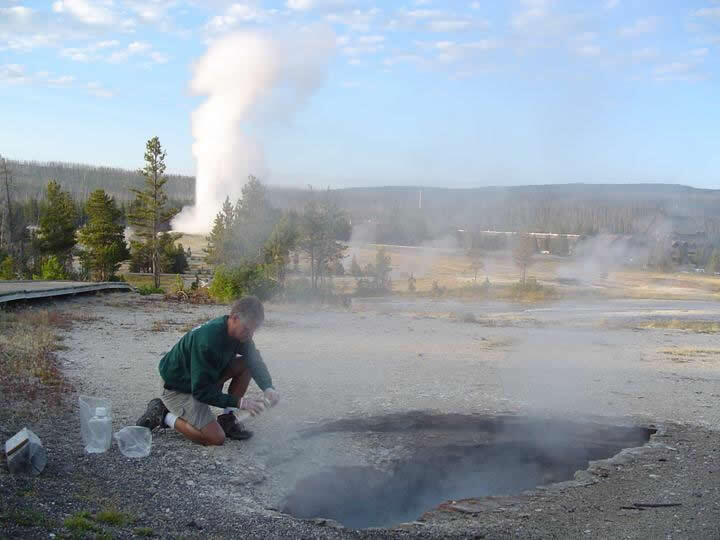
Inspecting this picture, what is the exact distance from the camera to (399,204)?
33719 mm

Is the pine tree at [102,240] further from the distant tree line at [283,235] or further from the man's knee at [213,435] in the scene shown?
the man's knee at [213,435]

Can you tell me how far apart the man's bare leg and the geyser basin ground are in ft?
2.12

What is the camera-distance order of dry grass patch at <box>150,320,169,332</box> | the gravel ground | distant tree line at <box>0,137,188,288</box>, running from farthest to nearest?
distant tree line at <box>0,137,188,288</box>
dry grass patch at <box>150,320,169,332</box>
the gravel ground

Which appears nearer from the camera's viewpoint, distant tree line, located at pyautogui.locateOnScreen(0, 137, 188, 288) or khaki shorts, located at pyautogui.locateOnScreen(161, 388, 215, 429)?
khaki shorts, located at pyautogui.locateOnScreen(161, 388, 215, 429)

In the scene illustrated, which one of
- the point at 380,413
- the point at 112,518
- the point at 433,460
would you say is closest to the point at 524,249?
the point at 380,413

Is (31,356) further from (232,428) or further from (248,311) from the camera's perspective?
(248,311)

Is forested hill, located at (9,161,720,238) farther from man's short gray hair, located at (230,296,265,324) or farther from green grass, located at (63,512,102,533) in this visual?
green grass, located at (63,512,102,533)

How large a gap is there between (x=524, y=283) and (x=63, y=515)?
27.3 meters

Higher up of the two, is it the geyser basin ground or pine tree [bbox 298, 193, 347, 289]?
pine tree [bbox 298, 193, 347, 289]

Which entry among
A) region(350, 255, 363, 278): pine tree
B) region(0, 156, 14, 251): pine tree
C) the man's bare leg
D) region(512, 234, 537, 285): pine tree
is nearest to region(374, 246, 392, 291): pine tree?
region(350, 255, 363, 278): pine tree

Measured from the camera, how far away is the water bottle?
522cm

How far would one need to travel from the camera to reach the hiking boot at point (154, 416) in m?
5.66

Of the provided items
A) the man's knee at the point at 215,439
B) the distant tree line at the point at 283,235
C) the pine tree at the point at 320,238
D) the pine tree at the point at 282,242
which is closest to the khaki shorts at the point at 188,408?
the man's knee at the point at 215,439

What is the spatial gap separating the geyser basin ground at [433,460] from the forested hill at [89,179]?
108 meters
